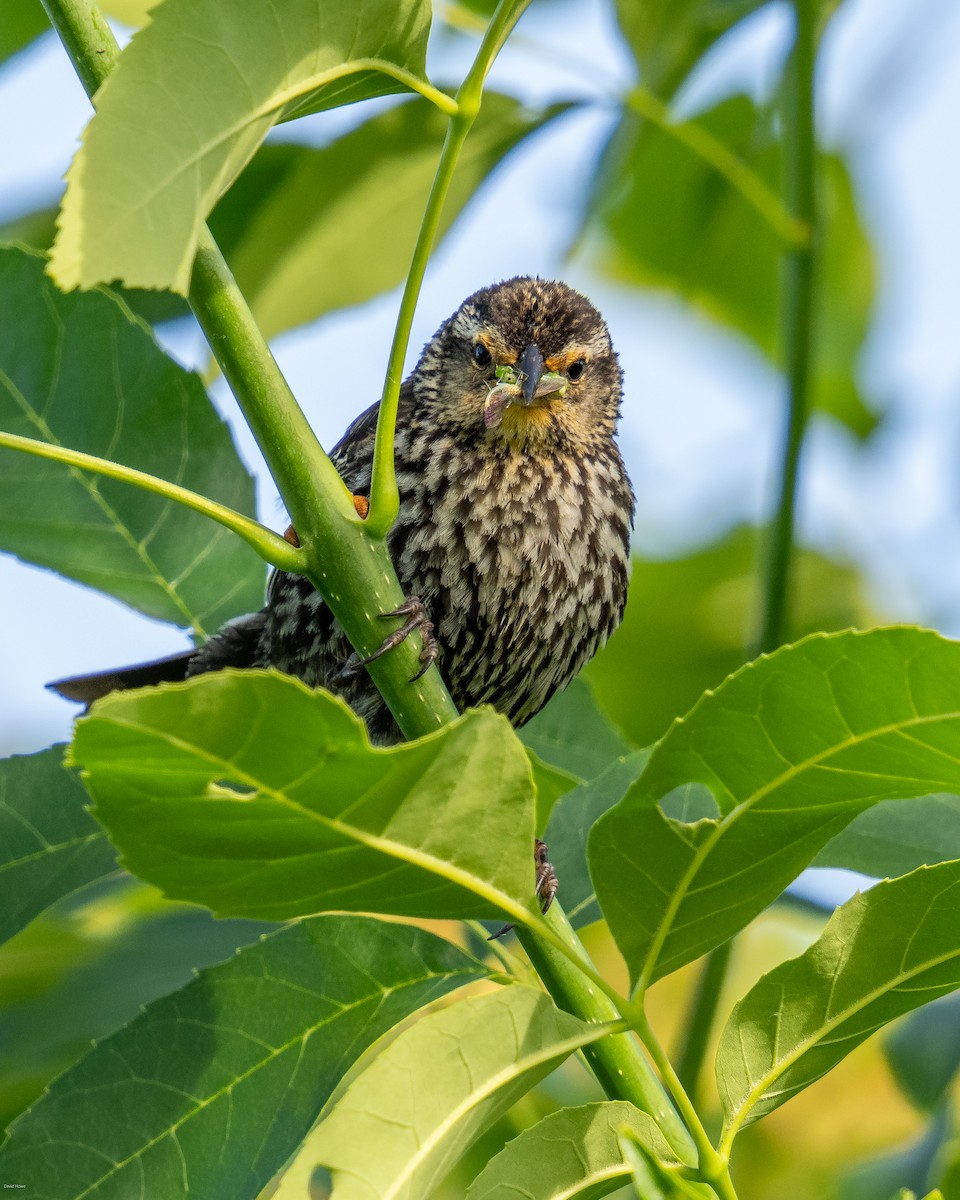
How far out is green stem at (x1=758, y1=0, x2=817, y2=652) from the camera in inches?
106

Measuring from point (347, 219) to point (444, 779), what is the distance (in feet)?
6.05

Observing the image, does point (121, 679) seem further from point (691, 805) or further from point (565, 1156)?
point (565, 1156)

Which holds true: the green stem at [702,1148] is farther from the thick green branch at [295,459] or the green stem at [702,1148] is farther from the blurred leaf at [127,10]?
the blurred leaf at [127,10]

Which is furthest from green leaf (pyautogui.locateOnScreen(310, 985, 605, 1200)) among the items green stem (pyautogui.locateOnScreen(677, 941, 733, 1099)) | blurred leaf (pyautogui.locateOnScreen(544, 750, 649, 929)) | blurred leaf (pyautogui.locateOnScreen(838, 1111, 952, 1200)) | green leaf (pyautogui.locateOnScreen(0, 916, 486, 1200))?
green stem (pyautogui.locateOnScreen(677, 941, 733, 1099))

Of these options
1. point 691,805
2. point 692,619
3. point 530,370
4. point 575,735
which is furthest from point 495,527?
point 691,805

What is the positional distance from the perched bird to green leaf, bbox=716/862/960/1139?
1.63 meters

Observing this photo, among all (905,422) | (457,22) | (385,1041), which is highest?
(457,22)

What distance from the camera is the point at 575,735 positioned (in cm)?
286

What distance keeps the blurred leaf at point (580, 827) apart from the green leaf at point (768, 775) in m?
0.51

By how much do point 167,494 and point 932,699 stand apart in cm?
75

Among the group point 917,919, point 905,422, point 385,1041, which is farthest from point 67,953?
point 905,422

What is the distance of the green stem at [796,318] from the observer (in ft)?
8.82

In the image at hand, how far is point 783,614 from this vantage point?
107 inches

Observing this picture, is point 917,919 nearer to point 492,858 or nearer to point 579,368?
point 492,858
